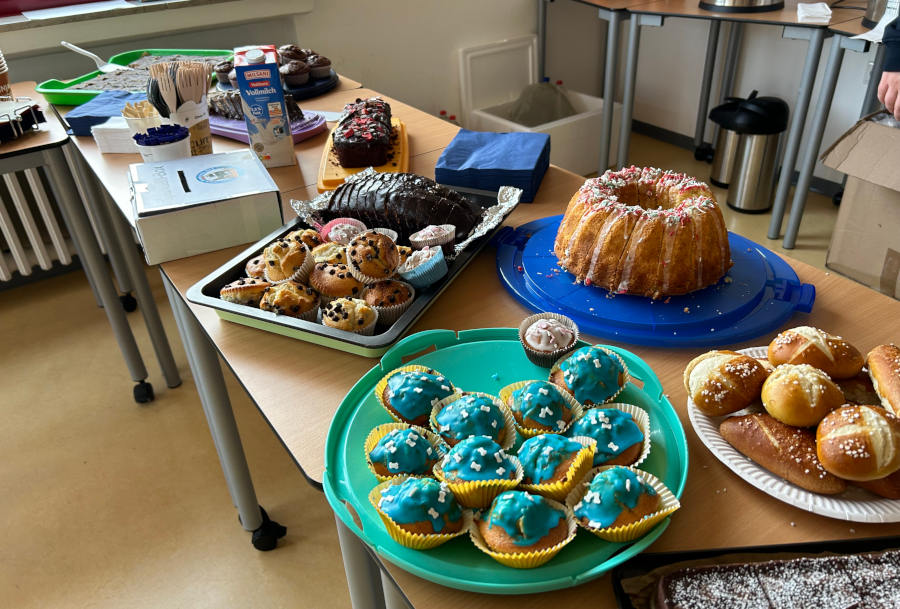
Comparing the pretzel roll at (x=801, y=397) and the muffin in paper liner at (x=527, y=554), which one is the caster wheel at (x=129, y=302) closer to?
the muffin in paper liner at (x=527, y=554)

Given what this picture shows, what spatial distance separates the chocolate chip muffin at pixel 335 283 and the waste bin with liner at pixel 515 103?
249 cm

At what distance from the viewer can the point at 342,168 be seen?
1718 millimetres

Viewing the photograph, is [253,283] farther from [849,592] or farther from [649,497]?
[849,592]

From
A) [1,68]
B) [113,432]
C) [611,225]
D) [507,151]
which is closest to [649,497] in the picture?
[611,225]

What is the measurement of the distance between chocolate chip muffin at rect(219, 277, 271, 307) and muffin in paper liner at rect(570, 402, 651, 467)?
A: 2.03 ft

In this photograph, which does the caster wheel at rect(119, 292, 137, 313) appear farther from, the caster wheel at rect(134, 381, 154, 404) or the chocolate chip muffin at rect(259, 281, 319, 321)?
the chocolate chip muffin at rect(259, 281, 319, 321)

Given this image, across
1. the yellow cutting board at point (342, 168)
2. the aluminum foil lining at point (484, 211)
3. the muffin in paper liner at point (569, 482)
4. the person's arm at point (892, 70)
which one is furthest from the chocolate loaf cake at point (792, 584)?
the person's arm at point (892, 70)

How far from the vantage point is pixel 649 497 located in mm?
733

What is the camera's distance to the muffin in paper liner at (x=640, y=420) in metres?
0.80

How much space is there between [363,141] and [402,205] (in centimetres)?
44

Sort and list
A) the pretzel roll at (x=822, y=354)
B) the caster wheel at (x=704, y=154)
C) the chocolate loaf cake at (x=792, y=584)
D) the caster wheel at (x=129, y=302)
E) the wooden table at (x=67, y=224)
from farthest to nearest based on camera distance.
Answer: the caster wheel at (x=704, y=154), the caster wheel at (x=129, y=302), the wooden table at (x=67, y=224), the pretzel roll at (x=822, y=354), the chocolate loaf cake at (x=792, y=584)

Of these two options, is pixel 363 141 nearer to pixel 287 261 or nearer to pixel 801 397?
pixel 287 261

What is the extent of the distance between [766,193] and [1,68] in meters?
3.32

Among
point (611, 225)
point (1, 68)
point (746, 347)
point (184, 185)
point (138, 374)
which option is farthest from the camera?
point (138, 374)
